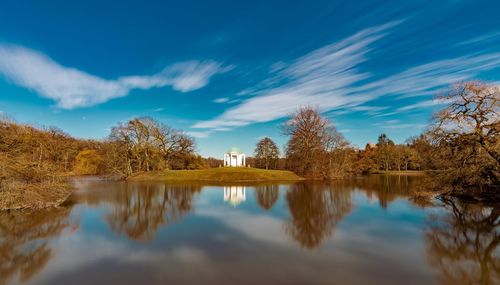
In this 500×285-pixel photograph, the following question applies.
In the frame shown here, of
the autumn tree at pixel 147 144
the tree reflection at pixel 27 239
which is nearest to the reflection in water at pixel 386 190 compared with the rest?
the tree reflection at pixel 27 239

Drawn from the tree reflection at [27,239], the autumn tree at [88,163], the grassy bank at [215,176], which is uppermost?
the autumn tree at [88,163]

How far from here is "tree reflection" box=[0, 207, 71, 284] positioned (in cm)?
631

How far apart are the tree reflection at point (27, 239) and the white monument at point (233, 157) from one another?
49.4 metres

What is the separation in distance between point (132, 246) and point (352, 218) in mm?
9002

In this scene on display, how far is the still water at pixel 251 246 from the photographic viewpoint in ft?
19.3

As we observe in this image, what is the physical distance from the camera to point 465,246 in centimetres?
798

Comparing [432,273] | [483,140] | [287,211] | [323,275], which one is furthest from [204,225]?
[483,140]

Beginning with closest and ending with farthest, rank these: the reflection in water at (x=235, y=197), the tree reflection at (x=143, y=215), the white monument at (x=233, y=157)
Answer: the tree reflection at (x=143, y=215)
the reflection in water at (x=235, y=197)
the white monument at (x=233, y=157)

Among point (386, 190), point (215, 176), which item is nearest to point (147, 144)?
point (215, 176)

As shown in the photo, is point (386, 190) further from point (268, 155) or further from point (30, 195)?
point (268, 155)

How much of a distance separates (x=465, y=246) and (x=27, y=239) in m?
13.4

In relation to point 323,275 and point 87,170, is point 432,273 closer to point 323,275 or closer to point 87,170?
point 323,275

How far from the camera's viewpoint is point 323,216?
41.1ft

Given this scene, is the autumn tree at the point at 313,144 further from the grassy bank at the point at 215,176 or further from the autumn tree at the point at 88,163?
the autumn tree at the point at 88,163
